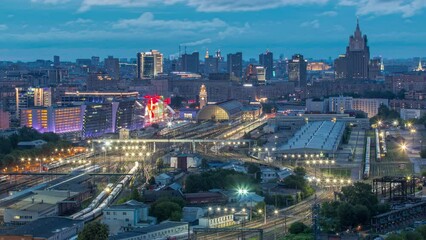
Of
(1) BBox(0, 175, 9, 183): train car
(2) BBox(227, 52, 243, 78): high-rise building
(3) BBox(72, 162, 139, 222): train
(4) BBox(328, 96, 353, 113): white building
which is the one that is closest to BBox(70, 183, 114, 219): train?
(3) BBox(72, 162, 139, 222): train

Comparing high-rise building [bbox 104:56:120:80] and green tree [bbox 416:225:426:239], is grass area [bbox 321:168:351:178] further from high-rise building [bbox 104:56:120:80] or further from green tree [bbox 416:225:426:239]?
high-rise building [bbox 104:56:120:80]

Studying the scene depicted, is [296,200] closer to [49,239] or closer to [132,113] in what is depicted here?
[49,239]

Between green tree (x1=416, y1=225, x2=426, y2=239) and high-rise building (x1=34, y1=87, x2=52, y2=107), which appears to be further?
Result: high-rise building (x1=34, y1=87, x2=52, y2=107)

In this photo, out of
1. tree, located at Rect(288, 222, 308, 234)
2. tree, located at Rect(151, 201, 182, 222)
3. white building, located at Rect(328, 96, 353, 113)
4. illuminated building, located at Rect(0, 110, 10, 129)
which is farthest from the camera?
white building, located at Rect(328, 96, 353, 113)

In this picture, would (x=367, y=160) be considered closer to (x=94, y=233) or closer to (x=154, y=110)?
(x=94, y=233)

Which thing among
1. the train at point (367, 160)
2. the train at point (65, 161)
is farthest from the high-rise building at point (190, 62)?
the train at point (65, 161)

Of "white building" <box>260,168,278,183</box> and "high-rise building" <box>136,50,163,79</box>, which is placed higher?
"high-rise building" <box>136,50,163,79</box>

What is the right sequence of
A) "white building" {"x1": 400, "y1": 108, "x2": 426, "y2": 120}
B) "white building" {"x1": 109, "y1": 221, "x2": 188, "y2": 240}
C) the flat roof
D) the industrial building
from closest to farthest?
"white building" {"x1": 109, "y1": 221, "x2": 188, "y2": 240}
the industrial building
the flat roof
"white building" {"x1": 400, "y1": 108, "x2": 426, "y2": 120}

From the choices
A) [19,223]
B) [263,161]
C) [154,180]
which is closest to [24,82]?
[263,161]
